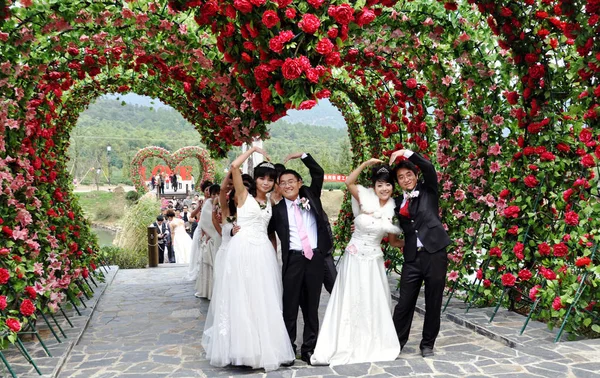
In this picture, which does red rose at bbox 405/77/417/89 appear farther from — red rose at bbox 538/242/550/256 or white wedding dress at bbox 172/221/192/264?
white wedding dress at bbox 172/221/192/264

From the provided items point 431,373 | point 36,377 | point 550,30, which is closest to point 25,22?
A: point 36,377

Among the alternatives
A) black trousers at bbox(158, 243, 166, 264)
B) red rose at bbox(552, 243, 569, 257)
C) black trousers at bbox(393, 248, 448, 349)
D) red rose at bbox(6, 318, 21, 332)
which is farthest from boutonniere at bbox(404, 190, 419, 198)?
black trousers at bbox(158, 243, 166, 264)

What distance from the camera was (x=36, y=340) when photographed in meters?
5.62

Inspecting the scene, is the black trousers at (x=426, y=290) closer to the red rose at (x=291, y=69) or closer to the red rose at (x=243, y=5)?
the red rose at (x=291, y=69)

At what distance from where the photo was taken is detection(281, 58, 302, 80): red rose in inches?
151

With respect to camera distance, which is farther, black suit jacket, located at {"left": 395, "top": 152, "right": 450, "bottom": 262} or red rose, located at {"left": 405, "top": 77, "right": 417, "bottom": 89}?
red rose, located at {"left": 405, "top": 77, "right": 417, "bottom": 89}

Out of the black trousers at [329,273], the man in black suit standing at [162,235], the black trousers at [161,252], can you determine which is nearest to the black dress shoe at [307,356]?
the black trousers at [329,273]

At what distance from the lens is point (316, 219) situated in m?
4.85

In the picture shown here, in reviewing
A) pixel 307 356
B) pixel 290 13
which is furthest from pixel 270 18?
pixel 307 356

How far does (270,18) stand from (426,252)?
90.0 inches

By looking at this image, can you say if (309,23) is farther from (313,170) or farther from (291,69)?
(313,170)

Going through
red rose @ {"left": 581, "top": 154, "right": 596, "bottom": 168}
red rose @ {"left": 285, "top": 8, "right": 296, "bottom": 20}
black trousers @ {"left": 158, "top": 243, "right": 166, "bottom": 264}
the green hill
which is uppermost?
the green hill

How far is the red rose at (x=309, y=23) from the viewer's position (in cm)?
379

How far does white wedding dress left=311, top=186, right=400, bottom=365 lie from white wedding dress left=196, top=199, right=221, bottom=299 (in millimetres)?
3380
